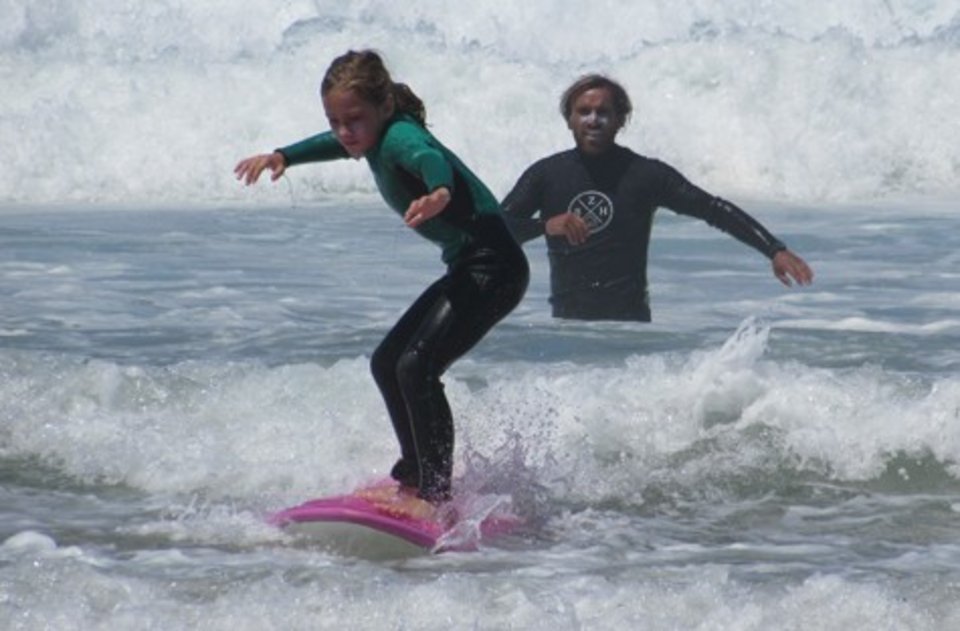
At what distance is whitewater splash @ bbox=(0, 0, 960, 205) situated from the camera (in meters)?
19.2

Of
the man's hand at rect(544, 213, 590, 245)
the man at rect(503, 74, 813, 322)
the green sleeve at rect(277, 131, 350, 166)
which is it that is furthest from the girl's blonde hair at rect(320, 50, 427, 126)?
the man at rect(503, 74, 813, 322)

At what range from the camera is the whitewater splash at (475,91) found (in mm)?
19188

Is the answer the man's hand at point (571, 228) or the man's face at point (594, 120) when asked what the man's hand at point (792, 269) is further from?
the man's face at point (594, 120)

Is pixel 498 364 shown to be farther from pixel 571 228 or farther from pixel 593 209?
pixel 571 228

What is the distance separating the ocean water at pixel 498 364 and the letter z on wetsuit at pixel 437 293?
0.42 meters

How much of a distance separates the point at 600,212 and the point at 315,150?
2.39 metres

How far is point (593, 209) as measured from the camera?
8.67m

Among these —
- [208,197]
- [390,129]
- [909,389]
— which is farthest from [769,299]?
[208,197]

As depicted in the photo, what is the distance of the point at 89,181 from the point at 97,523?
40.2ft

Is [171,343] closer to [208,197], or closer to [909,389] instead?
[909,389]

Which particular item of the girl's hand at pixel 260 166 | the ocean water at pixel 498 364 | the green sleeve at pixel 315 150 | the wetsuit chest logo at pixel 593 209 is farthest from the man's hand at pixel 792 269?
the girl's hand at pixel 260 166

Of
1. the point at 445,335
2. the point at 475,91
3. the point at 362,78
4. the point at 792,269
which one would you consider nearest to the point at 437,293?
the point at 445,335

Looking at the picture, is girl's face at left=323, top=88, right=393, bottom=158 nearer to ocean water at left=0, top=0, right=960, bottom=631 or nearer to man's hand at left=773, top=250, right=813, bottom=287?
ocean water at left=0, top=0, right=960, bottom=631

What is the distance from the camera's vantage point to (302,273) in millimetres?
13289
